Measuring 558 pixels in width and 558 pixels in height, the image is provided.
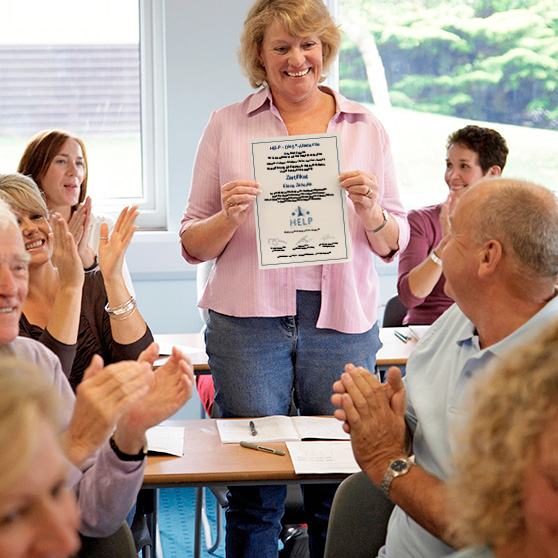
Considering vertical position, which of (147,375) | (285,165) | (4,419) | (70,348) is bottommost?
(70,348)

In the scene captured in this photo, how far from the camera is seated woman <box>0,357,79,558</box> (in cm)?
92

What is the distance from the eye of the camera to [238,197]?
239cm

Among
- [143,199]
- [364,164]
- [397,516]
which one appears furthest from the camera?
[143,199]

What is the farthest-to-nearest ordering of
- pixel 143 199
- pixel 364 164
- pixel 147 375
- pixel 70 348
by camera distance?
pixel 143 199 → pixel 364 164 → pixel 70 348 → pixel 147 375

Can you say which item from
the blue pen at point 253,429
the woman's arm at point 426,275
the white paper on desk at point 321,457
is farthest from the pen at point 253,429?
the woman's arm at point 426,275

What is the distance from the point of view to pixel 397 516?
71.2 inches

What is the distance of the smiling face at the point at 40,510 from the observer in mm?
921

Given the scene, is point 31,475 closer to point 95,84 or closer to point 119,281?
point 119,281

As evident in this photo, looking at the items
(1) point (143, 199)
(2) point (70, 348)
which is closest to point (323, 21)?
(2) point (70, 348)

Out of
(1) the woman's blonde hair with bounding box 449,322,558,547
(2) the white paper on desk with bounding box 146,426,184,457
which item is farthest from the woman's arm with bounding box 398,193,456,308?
(1) the woman's blonde hair with bounding box 449,322,558,547

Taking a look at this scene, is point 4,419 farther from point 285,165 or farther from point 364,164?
point 364,164

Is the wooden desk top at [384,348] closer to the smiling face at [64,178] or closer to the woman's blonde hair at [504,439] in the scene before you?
the smiling face at [64,178]

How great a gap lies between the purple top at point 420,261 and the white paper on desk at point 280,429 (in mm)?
1696

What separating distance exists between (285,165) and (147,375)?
1.16m
